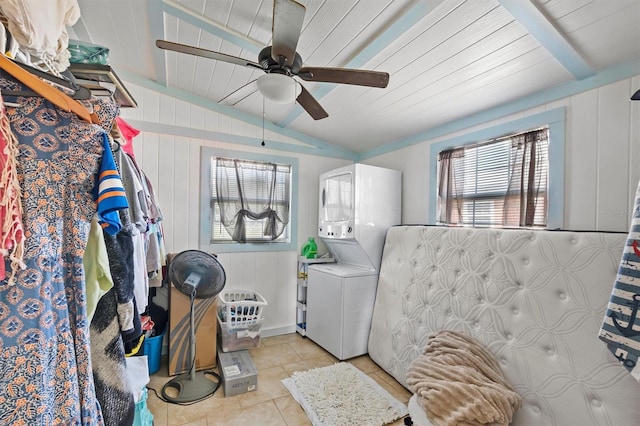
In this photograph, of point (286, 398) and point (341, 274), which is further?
point (341, 274)

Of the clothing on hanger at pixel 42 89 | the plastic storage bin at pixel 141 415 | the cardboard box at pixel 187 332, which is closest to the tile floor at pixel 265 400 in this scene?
the cardboard box at pixel 187 332

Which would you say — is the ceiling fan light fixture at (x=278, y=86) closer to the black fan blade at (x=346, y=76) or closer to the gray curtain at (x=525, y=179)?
the black fan blade at (x=346, y=76)

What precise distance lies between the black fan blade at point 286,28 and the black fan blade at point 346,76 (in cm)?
13

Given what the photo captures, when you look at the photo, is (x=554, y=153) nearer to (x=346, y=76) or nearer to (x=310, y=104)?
(x=346, y=76)

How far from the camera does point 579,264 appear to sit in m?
1.47

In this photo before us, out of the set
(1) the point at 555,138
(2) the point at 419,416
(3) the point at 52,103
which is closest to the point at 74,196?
(3) the point at 52,103

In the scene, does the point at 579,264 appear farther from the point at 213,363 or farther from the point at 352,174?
the point at 213,363

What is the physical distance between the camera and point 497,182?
2.22 meters

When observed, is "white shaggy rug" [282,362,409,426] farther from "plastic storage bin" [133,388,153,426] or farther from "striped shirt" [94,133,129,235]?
"striped shirt" [94,133,129,235]

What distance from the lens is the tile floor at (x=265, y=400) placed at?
1.90m

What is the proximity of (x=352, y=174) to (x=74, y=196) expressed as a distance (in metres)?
2.27

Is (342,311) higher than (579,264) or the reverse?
the reverse

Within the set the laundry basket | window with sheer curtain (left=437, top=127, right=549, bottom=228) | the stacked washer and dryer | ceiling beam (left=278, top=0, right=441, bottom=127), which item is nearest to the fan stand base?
the laundry basket

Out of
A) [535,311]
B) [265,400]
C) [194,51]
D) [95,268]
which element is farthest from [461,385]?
[194,51]
